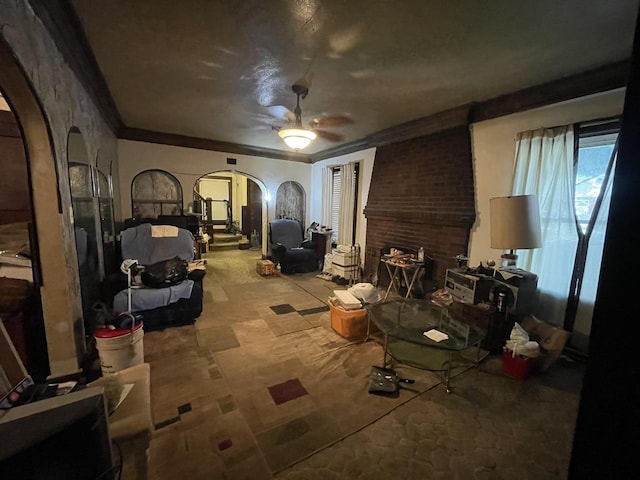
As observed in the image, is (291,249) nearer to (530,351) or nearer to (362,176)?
(362,176)

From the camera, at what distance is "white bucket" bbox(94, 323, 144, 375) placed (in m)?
1.98

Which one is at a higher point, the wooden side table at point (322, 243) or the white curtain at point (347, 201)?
the white curtain at point (347, 201)

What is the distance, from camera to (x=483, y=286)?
2.66m

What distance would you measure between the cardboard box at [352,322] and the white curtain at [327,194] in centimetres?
331

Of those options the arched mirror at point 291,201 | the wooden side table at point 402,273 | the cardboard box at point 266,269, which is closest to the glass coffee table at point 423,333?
the wooden side table at point 402,273

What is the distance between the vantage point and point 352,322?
2.77m

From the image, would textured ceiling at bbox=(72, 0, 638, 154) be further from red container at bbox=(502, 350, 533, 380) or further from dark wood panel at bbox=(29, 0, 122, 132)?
red container at bbox=(502, 350, 533, 380)

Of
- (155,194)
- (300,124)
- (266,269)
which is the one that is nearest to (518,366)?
(300,124)

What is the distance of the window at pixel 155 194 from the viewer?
4.80 meters

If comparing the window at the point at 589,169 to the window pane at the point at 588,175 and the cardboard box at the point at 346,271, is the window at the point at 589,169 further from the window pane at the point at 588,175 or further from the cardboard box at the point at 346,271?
the cardboard box at the point at 346,271

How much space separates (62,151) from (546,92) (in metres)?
4.21

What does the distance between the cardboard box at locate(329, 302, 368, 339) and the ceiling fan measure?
191cm

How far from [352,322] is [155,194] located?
14.4 feet

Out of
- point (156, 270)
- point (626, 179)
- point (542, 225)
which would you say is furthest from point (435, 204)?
point (156, 270)
